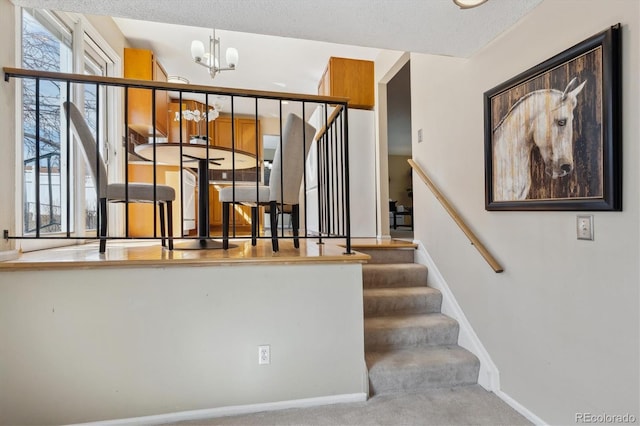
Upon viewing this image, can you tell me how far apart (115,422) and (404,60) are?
159 inches

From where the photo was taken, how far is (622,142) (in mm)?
1293

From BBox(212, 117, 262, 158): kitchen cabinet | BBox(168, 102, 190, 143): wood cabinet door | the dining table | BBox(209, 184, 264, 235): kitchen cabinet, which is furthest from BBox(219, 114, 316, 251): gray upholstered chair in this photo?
BBox(212, 117, 262, 158): kitchen cabinet

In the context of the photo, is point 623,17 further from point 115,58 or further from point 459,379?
point 115,58

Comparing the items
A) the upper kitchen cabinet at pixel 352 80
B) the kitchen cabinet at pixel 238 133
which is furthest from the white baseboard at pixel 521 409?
the kitchen cabinet at pixel 238 133

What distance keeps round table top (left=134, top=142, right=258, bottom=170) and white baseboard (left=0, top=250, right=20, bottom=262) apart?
0.91 meters

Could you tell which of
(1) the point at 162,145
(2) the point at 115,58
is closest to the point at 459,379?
(1) the point at 162,145

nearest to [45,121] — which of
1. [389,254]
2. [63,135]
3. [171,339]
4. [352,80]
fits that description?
[63,135]

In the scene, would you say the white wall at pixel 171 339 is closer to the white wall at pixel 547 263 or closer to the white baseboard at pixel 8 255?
the white baseboard at pixel 8 255

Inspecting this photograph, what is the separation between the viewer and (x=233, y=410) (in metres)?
1.74

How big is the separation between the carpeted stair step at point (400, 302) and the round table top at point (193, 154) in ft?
4.84

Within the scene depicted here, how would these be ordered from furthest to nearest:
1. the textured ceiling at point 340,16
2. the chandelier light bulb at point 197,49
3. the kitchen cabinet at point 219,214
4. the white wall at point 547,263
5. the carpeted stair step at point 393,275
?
the kitchen cabinet at point 219,214, the chandelier light bulb at point 197,49, the carpeted stair step at point 393,275, the textured ceiling at point 340,16, the white wall at point 547,263

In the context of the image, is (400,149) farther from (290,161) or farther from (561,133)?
(561,133)

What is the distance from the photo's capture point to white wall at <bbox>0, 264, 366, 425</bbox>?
1.59 m

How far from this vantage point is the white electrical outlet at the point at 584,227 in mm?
1432
